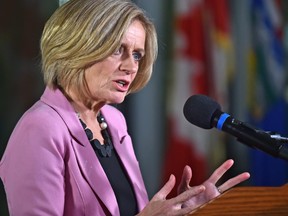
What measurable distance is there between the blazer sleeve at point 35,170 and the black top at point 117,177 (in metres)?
0.16

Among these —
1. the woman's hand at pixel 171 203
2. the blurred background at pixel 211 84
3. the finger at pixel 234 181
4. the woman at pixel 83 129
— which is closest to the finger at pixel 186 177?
the woman at pixel 83 129

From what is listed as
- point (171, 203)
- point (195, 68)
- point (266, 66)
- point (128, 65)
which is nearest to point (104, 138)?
point (128, 65)

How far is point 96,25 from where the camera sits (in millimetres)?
1584

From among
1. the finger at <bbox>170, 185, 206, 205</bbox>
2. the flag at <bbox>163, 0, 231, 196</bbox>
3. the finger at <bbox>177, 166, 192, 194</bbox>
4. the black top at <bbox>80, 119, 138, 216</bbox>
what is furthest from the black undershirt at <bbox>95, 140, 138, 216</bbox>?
the flag at <bbox>163, 0, 231, 196</bbox>

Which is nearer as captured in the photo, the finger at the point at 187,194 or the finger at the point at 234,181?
the finger at the point at 187,194

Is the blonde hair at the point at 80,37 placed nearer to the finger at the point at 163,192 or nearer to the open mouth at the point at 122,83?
the open mouth at the point at 122,83

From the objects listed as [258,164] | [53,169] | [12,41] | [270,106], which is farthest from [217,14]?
[53,169]

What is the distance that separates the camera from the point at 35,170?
1.45m

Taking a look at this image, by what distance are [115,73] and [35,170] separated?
334 mm

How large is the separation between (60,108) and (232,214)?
0.65m

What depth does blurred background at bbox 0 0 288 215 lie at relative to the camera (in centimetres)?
285

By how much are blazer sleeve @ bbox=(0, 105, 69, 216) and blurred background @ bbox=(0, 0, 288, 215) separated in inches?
51.2

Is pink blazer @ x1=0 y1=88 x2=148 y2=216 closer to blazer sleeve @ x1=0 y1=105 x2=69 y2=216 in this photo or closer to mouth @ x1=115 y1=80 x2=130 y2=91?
blazer sleeve @ x1=0 y1=105 x2=69 y2=216

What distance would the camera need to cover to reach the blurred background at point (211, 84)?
9.36 feet
